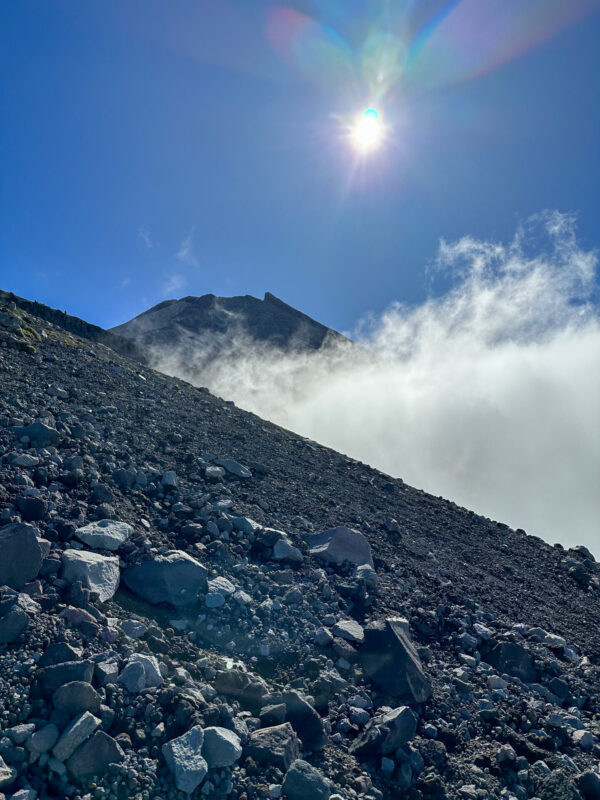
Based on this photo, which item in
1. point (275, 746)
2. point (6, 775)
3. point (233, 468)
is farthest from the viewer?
point (233, 468)

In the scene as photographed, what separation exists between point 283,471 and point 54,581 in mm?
7219

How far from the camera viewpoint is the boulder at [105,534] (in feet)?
17.6

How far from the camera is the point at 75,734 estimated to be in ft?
10.5

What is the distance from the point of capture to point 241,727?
3.86 metres

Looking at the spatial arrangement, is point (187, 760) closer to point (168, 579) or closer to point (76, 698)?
point (76, 698)

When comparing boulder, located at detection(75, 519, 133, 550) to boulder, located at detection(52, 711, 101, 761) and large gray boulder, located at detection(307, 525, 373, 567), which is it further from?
large gray boulder, located at detection(307, 525, 373, 567)

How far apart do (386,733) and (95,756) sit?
2357 mm

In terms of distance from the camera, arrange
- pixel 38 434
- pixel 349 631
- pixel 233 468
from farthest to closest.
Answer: pixel 233 468, pixel 38 434, pixel 349 631

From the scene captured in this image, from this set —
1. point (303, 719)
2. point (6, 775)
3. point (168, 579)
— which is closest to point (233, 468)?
point (168, 579)

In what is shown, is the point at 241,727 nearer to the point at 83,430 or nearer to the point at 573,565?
the point at 83,430

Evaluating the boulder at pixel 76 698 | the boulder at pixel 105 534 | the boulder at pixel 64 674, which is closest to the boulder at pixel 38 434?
the boulder at pixel 105 534

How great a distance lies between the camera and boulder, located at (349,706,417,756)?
14.0 feet

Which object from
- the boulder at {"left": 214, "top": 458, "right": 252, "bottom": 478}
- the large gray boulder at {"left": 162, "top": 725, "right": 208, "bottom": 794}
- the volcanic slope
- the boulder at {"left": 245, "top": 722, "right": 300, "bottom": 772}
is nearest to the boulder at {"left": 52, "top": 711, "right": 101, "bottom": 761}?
the large gray boulder at {"left": 162, "top": 725, "right": 208, "bottom": 794}

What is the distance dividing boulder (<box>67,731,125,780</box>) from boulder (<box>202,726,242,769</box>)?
0.56 meters
